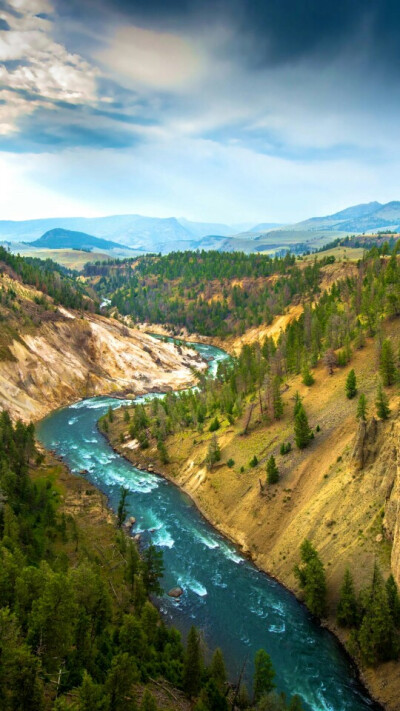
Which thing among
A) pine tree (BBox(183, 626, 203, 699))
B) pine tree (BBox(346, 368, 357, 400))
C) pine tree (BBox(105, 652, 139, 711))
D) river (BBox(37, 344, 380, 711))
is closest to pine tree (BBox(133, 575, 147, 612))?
river (BBox(37, 344, 380, 711))

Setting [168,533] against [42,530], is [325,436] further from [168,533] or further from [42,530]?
[42,530]

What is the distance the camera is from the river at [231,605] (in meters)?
38.1

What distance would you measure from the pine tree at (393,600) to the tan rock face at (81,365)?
88645 millimetres

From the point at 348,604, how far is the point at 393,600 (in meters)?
5.06

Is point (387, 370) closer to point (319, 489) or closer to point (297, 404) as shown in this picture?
point (297, 404)

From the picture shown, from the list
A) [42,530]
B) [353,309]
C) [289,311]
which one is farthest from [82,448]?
[289,311]

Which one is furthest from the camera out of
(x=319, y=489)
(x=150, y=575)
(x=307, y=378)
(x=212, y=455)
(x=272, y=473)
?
(x=307, y=378)

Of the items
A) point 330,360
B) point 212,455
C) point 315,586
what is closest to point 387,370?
point 330,360

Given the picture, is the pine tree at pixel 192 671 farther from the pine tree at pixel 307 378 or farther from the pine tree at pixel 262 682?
the pine tree at pixel 307 378

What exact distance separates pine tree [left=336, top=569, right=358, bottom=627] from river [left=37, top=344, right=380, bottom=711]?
2.72 meters

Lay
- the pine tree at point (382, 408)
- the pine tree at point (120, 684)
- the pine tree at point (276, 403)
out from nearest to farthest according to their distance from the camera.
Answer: the pine tree at point (120, 684) → the pine tree at point (382, 408) → the pine tree at point (276, 403)

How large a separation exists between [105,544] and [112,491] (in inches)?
663

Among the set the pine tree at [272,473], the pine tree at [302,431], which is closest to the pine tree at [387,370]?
the pine tree at [302,431]

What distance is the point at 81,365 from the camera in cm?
13488
